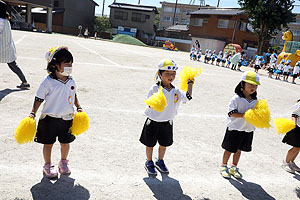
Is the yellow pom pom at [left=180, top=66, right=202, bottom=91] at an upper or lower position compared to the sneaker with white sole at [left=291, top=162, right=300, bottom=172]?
upper

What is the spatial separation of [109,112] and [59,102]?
2.70 m

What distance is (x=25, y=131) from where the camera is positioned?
8.77 feet

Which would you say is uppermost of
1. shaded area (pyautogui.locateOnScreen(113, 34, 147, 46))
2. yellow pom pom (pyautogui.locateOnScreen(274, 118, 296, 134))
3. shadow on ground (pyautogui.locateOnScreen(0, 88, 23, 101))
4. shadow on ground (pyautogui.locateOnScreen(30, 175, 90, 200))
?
shaded area (pyautogui.locateOnScreen(113, 34, 147, 46))

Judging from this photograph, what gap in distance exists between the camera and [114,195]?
9.22 ft

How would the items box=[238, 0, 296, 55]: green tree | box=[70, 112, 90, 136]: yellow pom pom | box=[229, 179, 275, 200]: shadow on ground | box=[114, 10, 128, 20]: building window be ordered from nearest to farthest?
box=[70, 112, 90, 136]: yellow pom pom
box=[229, 179, 275, 200]: shadow on ground
box=[238, 0, 296, 55]: green tree
box=[114, 10, 128, 20]: building window

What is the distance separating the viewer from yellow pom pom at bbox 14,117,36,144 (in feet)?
8.75

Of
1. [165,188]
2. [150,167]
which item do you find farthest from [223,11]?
[165,188]

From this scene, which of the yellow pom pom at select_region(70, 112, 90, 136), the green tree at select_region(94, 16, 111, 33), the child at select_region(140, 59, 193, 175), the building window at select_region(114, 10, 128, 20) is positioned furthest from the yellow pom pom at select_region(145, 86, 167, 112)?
the building window at select_region(114, 10, 128, 20)

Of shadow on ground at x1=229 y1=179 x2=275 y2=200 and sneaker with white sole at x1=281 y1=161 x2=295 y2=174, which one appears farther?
sneaker with white sole at x1=281 y1=161 x2=295 y2=174

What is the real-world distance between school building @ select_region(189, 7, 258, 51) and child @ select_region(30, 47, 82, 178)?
40747mm

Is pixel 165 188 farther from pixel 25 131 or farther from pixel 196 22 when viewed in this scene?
pixel 196 22

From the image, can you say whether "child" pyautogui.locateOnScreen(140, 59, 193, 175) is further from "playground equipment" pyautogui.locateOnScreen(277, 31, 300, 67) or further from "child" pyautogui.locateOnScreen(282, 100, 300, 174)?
"playground equipment" pyautogui.locateOnScreen(277, 31, 300, 67)

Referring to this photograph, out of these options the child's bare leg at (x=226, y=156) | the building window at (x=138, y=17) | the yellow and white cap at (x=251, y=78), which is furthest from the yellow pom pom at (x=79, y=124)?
the building window at (x=138, y=17)

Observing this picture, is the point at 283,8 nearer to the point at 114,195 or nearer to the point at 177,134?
the point at 177,134
